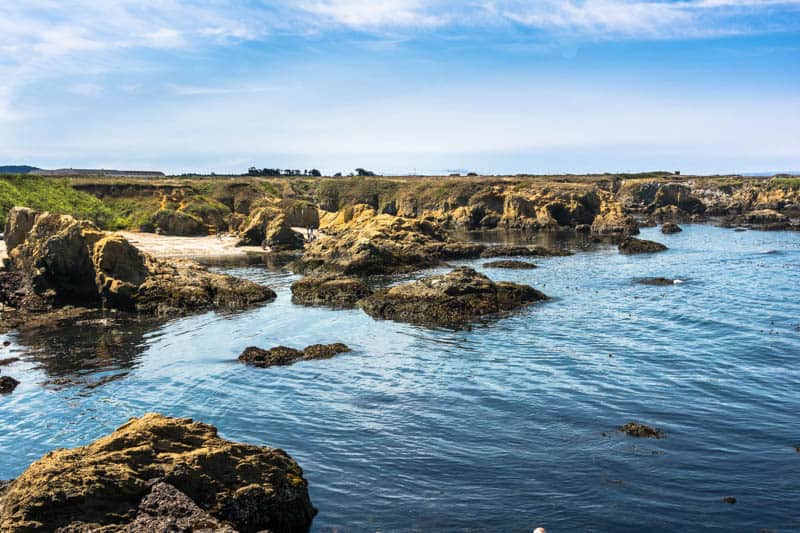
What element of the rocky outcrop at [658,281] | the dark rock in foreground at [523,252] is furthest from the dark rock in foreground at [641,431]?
the dark rock in foreground at [523,252]

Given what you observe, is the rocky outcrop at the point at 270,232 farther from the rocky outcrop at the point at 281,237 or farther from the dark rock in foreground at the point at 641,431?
the dark rock in foreground at the point at 641,431

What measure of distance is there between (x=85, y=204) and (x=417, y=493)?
10149cm

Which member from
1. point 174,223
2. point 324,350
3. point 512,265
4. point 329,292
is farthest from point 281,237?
point 324,350

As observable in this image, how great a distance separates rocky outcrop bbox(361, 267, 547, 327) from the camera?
3650 centimetres

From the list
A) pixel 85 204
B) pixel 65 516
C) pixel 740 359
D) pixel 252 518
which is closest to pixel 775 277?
pixel 740 359

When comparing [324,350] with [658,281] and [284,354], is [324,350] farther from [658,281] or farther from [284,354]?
[658,281]

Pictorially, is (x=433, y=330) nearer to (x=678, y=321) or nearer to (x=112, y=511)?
(x=678, y=321)

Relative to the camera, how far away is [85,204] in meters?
102

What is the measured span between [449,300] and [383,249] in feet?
69.3

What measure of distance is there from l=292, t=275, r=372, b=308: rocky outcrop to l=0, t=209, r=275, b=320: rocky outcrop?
3.08 m

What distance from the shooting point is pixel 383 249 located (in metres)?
57.5

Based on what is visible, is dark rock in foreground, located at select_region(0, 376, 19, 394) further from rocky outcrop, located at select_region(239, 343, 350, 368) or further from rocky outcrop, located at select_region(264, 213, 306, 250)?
rocky outcrop, located at select_region(264, 213, 306, 250)

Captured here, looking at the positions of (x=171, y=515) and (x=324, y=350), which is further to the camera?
(x=324, y=350)

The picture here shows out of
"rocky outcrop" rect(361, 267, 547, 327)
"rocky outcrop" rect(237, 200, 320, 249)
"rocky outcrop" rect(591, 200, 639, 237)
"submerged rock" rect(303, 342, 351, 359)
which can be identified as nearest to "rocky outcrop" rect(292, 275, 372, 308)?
"rocky outcrop" rect(361, 267, 547, 327)
